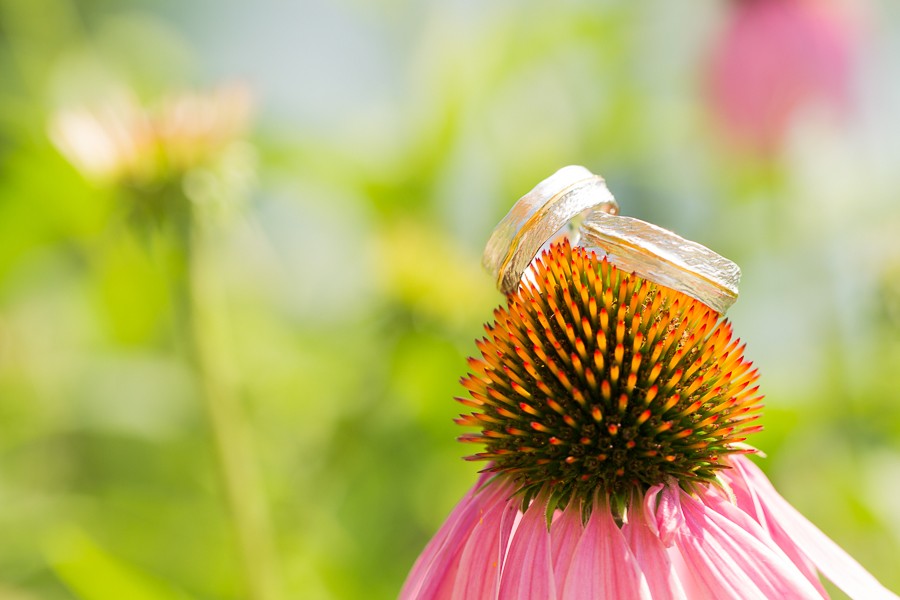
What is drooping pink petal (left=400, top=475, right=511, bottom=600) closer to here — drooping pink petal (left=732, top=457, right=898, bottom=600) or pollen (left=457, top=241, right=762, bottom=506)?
pollen (left=457, top=241, right=762, bottom=506)

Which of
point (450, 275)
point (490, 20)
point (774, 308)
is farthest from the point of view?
point (490, 20)

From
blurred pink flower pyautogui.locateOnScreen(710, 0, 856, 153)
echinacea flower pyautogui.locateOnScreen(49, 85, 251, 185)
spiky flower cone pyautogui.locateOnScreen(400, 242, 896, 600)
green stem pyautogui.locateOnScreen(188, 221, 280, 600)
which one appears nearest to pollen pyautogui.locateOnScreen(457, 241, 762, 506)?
spiky flower cone pyautogui.locateOnScreen(400, 242, 896, 600)

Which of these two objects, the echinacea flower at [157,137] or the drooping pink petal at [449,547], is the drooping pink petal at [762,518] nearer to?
the drooping pink petal at [449,547]

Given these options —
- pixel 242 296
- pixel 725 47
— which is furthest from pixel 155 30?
pixel 725 47

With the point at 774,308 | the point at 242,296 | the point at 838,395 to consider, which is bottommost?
the point at 838,395

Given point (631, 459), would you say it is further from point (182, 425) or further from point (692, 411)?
point (182, 425)

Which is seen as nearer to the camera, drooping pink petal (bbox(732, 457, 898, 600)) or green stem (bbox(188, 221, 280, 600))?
drooping pink petal (bbox(732, 457, 898, 600))

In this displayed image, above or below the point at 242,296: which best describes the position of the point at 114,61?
above

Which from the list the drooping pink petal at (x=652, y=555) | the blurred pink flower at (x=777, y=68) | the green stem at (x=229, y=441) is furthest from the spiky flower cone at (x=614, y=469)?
the blurred pink flower at (x=777, y=68)
